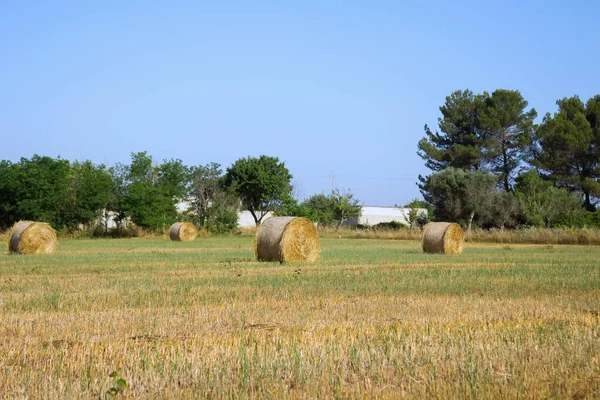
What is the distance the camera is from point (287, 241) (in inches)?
791

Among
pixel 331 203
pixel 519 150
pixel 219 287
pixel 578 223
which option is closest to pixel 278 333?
pixel 219 287

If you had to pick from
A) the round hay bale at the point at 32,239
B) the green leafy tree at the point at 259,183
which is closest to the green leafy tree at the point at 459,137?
the green leafy tree at the point at 259,183

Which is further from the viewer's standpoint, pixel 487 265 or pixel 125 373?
pixel 487 265

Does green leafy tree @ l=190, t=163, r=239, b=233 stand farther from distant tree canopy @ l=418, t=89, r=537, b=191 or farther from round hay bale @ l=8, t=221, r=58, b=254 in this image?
round hay bale @ l=8, t=221, r=58, b=254

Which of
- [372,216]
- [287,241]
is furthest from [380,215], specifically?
[287,241]

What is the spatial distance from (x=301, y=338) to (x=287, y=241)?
12.8 metres

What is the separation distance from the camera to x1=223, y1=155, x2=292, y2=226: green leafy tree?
71.3 meters

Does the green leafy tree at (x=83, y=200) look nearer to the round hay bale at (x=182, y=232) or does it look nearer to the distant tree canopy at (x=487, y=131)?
the round hay bale at (x=182, y=232)

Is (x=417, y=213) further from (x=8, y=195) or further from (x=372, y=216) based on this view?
(x=8, y=195)

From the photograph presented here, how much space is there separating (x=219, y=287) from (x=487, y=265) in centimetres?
873

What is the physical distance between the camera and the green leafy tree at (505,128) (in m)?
63.6

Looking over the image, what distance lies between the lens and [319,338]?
7340 millimetres

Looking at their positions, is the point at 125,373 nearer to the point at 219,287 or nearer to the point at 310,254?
the point at 219,287

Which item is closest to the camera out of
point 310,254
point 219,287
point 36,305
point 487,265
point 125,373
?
point 125,373
